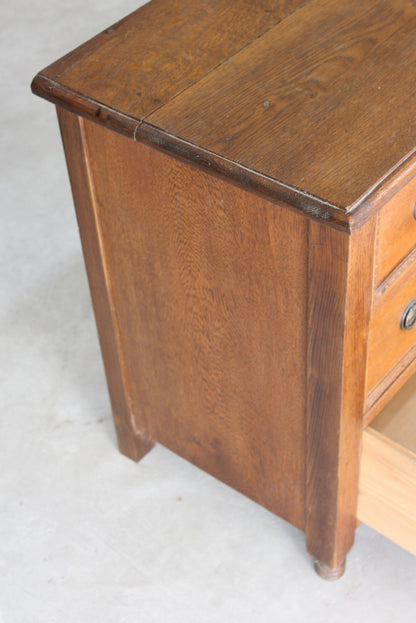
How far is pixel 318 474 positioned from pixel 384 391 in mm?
155

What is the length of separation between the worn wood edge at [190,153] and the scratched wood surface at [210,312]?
0.07 m

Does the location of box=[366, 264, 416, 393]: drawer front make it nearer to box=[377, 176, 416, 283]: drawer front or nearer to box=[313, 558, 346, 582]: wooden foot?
box=[377, 176, 416, 283]: drawer front

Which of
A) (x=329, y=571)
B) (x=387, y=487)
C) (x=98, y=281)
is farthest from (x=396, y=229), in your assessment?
(x=329, y=571)

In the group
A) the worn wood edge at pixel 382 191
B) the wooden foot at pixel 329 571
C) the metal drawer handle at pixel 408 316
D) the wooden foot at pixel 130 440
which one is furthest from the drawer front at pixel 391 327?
the wooden foot at pixel 130 440

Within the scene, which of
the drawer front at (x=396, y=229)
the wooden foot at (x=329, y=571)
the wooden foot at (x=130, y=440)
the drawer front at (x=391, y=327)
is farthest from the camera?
the wooden foot at (x=130, y=440)

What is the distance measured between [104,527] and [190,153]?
31.2 inches

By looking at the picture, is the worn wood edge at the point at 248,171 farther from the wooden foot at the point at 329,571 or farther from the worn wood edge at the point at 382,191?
the wooden foot at the point at 329,571

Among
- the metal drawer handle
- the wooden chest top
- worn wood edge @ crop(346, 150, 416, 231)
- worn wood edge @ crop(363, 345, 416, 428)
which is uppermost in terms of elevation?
the wooden chest top

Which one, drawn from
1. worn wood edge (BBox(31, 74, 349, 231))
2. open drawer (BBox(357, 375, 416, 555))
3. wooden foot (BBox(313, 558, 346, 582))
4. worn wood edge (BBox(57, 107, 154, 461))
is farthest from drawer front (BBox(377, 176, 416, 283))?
wooden foot (BBox(313, 558, 346, 582))

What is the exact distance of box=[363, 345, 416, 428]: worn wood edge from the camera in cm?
127

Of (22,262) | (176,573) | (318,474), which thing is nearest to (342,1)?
(318,474)

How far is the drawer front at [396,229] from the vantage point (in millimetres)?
1070

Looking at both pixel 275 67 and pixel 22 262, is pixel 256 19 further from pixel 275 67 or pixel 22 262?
pixel 22 262

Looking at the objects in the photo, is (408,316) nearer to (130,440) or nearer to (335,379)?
(335,379)
